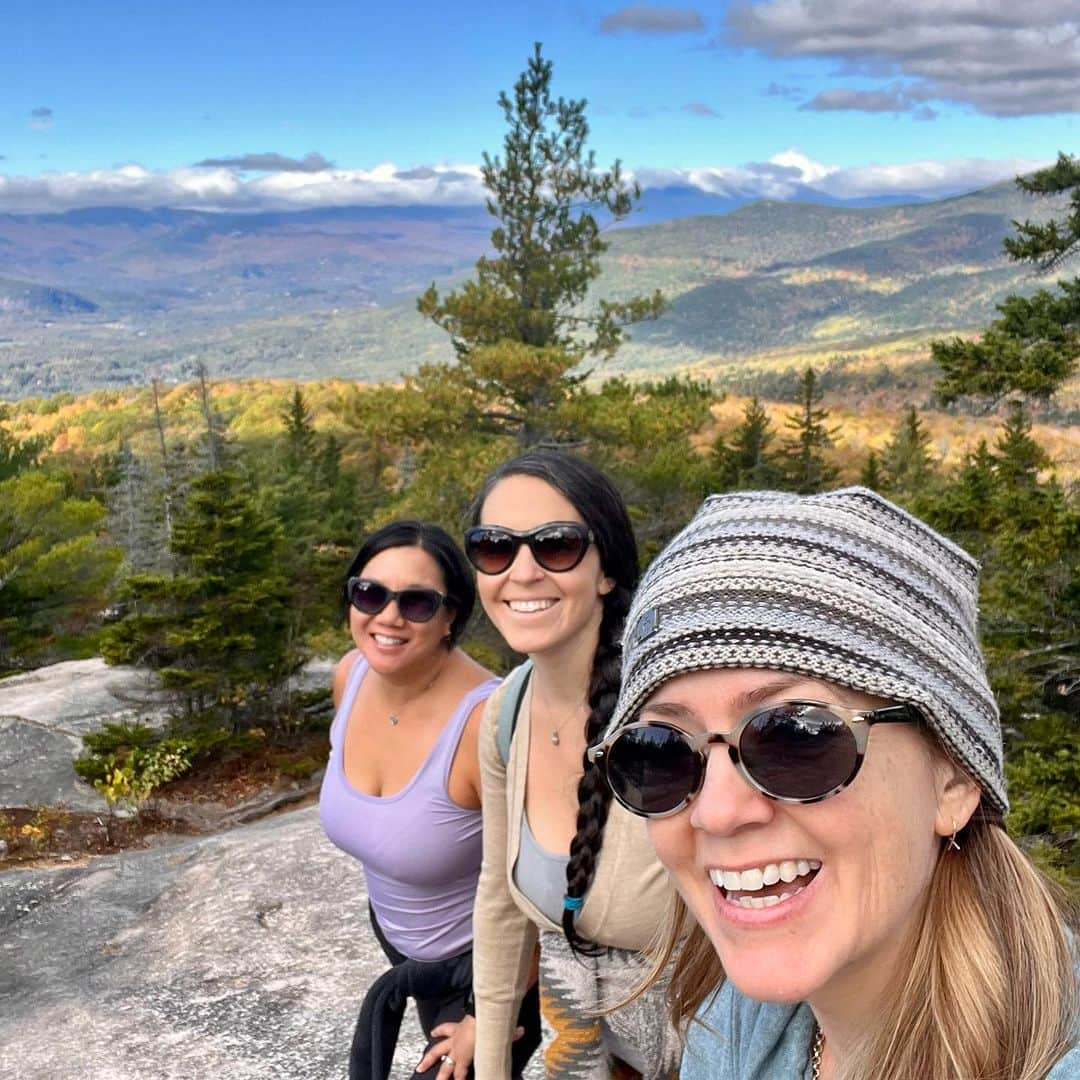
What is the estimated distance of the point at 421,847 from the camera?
7.30 ft

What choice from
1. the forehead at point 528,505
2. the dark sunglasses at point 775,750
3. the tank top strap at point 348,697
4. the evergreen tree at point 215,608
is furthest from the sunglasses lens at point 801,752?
the evergreen tree at point 215,608

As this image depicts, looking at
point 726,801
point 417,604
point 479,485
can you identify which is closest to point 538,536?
point 417,604

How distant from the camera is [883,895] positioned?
3.11 ft

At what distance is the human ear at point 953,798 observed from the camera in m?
1.00

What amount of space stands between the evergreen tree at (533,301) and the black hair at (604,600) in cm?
1211

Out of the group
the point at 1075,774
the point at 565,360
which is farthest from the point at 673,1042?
the point at 565,360

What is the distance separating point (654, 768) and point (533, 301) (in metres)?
16.2

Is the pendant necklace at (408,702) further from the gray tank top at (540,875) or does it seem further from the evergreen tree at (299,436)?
the evergreen tree at (299,436)

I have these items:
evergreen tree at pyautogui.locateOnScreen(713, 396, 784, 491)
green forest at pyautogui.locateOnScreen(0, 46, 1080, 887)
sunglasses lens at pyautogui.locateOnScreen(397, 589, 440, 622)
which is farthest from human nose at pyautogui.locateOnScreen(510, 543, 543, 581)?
evergreen tree at pyautogui.locateOnScreen(713, 396, 784, 491)

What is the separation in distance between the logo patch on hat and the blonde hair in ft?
1.23

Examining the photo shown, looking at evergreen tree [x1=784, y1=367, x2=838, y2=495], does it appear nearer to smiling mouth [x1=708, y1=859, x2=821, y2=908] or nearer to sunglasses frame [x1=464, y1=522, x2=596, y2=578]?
sunglasses frame [x1=464, y1=522, x2=596, y2=578]

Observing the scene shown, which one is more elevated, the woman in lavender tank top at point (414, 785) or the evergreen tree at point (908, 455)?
the woman in lavender tank top at point (414, 785)

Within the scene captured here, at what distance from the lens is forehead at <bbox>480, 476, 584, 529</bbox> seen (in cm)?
197

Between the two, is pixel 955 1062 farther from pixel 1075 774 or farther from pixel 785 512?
pixel 1075 774
